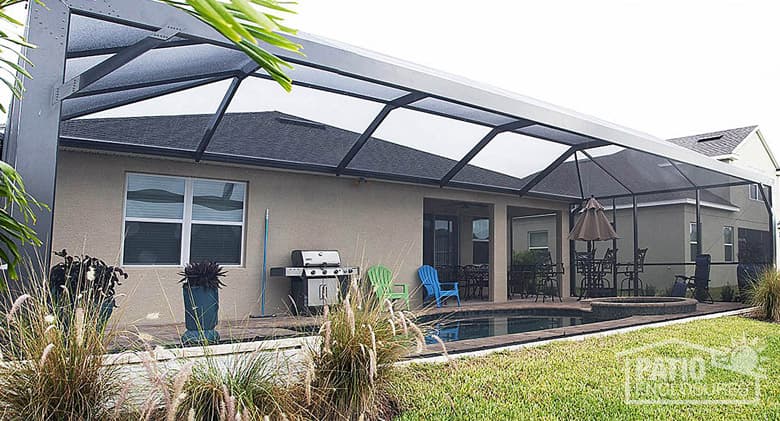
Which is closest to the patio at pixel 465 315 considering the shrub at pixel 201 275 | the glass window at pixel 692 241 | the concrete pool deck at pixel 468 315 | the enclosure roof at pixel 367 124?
the concrete pool deck at pixel 468 315

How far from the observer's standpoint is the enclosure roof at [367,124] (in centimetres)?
439

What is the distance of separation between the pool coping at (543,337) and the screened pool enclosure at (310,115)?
257cm

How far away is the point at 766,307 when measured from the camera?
374 inches

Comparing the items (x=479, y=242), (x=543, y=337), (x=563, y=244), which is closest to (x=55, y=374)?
(x=543, y=337)

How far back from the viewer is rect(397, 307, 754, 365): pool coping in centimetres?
508

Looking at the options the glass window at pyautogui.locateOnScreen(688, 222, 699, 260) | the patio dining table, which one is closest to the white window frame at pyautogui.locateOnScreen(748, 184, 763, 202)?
the glass window at pyautogui.locateOnScreen(688, 222, 699, 260)

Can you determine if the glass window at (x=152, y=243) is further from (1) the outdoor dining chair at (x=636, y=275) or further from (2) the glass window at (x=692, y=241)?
(2) the glass window at (x=692, y=241)

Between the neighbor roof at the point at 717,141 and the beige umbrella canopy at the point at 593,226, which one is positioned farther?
the neighbor roof at the point at 717,141

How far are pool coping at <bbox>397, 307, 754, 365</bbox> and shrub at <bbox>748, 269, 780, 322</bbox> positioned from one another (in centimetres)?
79

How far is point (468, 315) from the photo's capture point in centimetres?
1033

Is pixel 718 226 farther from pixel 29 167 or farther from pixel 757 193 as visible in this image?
pixel 29 167

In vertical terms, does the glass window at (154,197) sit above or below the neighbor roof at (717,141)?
below

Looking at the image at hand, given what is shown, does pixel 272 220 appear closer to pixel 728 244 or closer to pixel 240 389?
pixel 240 389

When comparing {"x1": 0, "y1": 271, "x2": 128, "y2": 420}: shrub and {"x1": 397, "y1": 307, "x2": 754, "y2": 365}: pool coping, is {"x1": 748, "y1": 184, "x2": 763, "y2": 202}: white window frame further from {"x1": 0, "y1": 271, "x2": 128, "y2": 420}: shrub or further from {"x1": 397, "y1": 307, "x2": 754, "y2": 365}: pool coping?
{"x1": 0, "y1": 271, "x2": 128, "y2": 420}: shrub
